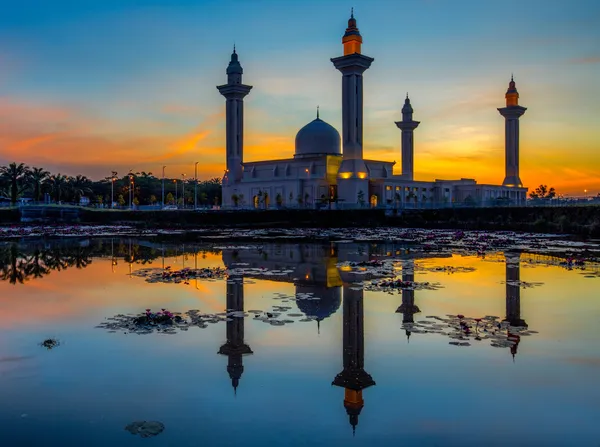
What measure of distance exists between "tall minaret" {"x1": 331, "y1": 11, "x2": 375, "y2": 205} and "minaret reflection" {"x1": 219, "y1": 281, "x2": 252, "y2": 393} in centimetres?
5744

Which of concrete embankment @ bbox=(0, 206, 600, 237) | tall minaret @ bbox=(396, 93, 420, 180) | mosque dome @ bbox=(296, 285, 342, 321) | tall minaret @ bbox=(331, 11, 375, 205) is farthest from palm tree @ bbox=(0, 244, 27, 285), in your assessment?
tall minaret @ bbox=(396, 93, 420, 180)

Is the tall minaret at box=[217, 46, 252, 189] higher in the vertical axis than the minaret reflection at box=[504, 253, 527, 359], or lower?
higher

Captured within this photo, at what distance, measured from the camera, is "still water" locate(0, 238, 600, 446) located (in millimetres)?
6684

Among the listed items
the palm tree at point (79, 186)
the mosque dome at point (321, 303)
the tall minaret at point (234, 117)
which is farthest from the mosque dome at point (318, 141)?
the mosque dome at point (321, 303)

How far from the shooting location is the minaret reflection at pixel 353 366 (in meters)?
7.52

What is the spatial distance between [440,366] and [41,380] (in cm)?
620

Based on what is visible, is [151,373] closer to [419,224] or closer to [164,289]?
[164,289]

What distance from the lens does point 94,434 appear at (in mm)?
6484

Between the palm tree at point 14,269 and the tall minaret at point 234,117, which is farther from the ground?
the tall minaret at point 234,117

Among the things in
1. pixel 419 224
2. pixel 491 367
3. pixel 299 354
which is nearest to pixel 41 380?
pixel 299 354

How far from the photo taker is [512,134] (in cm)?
8888

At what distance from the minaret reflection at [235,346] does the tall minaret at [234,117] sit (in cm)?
7247

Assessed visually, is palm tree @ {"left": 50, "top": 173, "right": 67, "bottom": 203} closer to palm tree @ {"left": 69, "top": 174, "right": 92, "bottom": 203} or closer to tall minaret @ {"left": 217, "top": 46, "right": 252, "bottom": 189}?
palm tree @ {"left": 69, "top": 174, "right": 92, "bottom": 203}

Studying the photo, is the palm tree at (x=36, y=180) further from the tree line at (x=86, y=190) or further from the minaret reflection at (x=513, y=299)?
the minaret reflection at (x=513, y=299)
